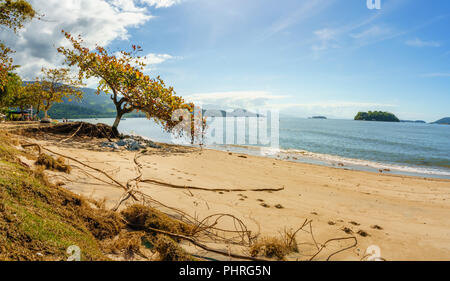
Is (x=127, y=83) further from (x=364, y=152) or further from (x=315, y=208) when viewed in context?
(x=364, y=152)

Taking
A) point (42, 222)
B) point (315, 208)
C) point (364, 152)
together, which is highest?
point (42, 222)

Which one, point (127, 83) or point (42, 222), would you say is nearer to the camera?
point (42, 222)

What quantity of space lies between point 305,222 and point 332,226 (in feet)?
1.95

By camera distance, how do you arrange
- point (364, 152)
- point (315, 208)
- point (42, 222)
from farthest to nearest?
point (364, 152)
point (315, 208)
point (42, 222)

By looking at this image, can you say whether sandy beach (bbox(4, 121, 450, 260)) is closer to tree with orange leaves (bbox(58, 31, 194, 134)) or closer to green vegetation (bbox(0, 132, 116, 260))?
green vegetation (bbox(0, 132, 116, 260))

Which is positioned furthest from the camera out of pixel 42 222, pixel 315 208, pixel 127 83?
pixel 127 83

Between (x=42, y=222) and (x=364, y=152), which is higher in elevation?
(x=42, y=222)

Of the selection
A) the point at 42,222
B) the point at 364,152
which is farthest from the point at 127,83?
the point at 364,152

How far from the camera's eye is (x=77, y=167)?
21.2 feet

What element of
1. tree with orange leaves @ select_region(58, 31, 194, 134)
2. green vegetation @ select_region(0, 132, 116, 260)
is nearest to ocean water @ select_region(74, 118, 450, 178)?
tree with orange leaves @ select_region(58, 31, 194, 134)

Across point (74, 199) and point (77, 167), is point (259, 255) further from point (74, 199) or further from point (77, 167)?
point (77, 167)

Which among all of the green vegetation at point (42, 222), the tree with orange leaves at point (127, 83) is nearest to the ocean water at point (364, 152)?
the tree with orange leaves at point (127, 83)

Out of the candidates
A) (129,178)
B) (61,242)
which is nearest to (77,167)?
(129,178)

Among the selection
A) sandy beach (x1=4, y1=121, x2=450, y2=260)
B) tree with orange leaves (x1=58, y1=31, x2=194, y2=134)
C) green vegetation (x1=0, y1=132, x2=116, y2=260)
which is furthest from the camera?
tree with orange leaves (x1=58, y1=31, x2=194, y2=134)
